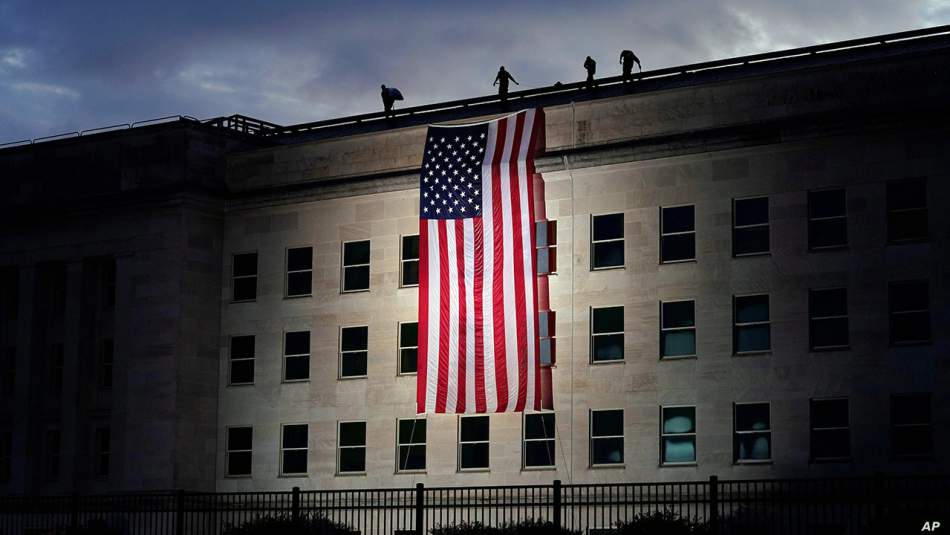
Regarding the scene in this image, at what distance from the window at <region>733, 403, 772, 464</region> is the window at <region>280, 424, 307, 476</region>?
16.7 m

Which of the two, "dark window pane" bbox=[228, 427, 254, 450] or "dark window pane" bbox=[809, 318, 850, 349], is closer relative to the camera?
"dark window pane" bbox=[809, 318, 850, 349]

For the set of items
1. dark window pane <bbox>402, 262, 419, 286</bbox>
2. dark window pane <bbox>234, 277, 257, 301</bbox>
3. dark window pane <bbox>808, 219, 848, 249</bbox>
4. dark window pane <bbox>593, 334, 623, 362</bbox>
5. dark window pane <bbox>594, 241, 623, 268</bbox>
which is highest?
dark window pane <bbox>234, 277, 257, 301</bbox>

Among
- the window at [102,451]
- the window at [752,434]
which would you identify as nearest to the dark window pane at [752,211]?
the window at [752,434]

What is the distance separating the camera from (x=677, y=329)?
5488cm

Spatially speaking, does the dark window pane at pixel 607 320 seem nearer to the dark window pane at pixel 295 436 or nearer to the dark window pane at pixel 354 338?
the dark window pane at pixel 354 338

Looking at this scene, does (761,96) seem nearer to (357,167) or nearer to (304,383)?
(357,167)

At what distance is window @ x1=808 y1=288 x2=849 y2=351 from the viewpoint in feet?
171

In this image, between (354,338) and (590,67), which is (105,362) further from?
(590,67)

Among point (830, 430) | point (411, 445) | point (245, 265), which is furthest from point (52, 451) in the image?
point (830, 430)

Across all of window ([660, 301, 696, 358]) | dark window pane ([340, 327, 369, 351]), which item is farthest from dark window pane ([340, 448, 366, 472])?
window ([660, 301, 696, 358])

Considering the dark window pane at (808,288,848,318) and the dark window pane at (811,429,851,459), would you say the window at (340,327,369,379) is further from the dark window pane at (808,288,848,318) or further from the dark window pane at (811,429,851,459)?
the dark window pane at (811,429,851,459)

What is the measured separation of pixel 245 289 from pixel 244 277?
471 mm

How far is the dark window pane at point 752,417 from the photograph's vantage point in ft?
174

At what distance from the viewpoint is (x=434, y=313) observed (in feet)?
184
